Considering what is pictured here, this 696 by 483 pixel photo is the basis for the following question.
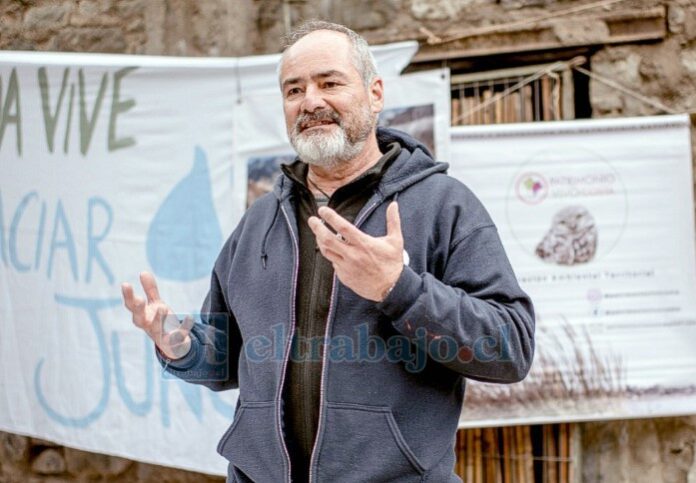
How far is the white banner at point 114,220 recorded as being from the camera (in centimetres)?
346

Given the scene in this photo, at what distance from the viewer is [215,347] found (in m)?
1.94

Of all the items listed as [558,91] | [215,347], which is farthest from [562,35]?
[215,347]

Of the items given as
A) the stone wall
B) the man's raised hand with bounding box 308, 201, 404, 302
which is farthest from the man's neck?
the stone wall

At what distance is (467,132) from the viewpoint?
3.22 m

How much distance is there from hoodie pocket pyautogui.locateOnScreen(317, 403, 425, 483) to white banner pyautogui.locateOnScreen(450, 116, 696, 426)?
1.70 meters

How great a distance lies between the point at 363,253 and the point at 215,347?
2.09 feet

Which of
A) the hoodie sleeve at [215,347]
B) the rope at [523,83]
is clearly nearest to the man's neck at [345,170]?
the hoodie sleeve at [215,347]

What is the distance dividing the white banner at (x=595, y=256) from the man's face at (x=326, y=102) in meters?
1.44

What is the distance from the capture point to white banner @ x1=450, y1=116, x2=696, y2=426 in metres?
A: 3.12

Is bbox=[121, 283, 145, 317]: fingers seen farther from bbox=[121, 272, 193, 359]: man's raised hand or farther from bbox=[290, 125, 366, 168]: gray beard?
bbox=[290, 125, 366, 168]: gray beard

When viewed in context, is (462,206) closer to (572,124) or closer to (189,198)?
(572,124)

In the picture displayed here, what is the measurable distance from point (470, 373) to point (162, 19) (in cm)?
289

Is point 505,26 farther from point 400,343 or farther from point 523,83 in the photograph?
point 400,343

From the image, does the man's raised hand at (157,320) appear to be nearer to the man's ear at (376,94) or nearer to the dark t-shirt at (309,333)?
the dark t-shirt at (309,333)
